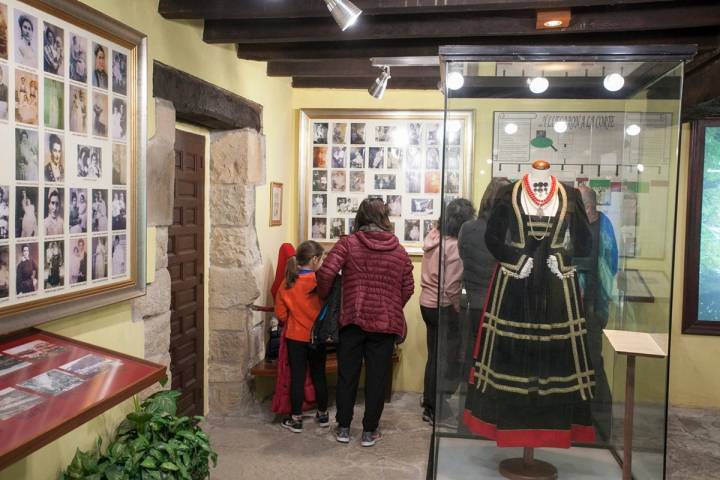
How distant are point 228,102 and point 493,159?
5.73ft

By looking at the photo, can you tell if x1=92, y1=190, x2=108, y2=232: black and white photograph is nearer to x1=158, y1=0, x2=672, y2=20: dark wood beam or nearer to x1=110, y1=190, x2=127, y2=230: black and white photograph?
x1=110, y1=190, x2=127, y2=230: black and white photograph

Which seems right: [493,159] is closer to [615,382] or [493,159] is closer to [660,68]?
Result: [660,68]

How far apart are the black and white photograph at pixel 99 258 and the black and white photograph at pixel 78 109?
426mm

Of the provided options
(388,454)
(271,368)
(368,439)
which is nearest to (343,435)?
(368,439)

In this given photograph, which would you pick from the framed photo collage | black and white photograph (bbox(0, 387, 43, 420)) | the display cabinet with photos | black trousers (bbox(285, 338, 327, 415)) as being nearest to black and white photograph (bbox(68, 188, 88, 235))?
the framed photo collage

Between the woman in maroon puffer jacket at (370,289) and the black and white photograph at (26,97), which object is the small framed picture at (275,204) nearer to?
the woman in maroon puffer jacket at (370,289)

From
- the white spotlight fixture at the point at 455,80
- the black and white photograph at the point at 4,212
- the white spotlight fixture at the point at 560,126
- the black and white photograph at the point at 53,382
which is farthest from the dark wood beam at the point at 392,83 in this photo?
the black and white photograph at the point at 53,382

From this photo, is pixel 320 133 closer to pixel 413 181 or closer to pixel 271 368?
pixel 413 181

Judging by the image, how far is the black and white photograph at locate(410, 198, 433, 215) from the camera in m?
5.07

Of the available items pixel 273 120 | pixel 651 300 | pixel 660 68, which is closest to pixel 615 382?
pixel 651 300

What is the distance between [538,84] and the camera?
8.98ft

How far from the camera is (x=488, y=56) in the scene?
106 inches

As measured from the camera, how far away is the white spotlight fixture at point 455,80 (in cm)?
277

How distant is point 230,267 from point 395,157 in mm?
1646
